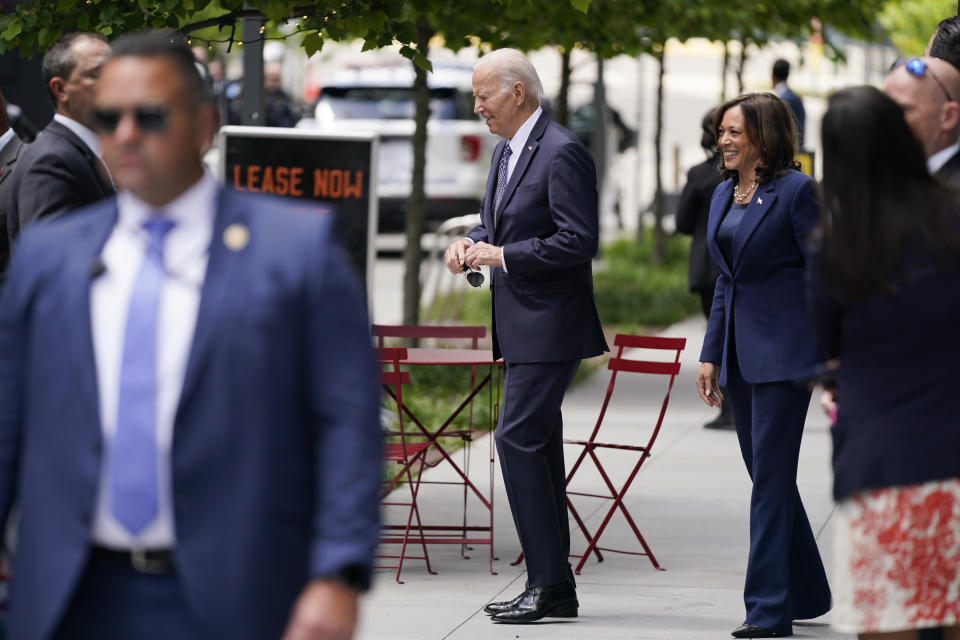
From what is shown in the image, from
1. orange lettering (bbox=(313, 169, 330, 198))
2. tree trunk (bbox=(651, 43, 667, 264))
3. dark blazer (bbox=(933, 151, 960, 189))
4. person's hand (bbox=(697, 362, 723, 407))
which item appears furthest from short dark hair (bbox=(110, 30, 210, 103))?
tree trunk (bbox=(651, 43, 667, 264))

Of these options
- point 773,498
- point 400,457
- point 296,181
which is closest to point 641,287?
point 296,181

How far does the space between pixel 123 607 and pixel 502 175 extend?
3833mm

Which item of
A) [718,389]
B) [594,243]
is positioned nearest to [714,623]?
[718,389]

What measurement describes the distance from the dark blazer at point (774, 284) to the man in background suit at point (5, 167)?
2.50 m

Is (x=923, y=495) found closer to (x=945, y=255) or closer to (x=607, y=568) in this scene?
(x=945, y=255)

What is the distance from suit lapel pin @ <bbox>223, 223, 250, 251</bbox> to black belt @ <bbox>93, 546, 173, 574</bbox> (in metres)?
0.54

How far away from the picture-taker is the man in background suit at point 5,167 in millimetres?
5297

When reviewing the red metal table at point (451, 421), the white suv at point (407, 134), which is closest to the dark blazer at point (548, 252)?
the red metal table at point (451, 421)

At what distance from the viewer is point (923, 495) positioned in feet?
11.7

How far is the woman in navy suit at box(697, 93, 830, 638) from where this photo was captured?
5.82 meters

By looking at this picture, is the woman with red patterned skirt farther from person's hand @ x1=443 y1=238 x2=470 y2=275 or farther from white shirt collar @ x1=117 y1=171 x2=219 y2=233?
person's hand @ x1=443 y1=238 x2=470 y2=275

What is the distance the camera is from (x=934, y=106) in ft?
13.4

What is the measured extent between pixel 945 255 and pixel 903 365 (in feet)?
0.81

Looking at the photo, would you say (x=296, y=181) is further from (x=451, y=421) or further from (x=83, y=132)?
(x=83, y=132)
